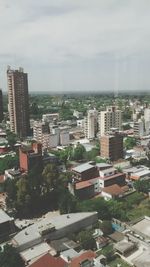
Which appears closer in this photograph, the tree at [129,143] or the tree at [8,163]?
the tree at [8,163]

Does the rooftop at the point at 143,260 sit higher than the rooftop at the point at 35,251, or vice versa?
the rooftop at the point at 143,260

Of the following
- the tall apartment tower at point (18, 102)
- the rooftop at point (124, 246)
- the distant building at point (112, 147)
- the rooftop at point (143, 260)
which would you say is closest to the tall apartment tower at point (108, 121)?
the distant building at point (112, 147)

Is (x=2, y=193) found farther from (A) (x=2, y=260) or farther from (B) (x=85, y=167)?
(A) (x=2, y=260)

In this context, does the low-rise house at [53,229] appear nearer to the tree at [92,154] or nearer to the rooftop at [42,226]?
the rooftop at [42,226]

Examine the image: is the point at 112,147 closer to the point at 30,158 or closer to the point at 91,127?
the point at 30,158

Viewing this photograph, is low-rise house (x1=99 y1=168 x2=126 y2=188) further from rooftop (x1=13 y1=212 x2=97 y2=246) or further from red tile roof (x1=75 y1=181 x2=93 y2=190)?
rooftop (x1=13 y1=212 x2=97 y2=246)

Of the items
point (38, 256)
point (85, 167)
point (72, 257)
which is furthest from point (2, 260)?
point (85, 167)

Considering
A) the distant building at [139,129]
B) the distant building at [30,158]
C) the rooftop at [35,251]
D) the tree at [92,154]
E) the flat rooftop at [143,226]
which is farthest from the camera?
the distant building at [139,129]
